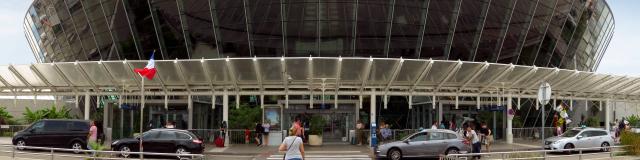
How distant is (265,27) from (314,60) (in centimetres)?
893

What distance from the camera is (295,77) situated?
101 feet

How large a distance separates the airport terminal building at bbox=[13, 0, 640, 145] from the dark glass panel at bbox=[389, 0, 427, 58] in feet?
0.20

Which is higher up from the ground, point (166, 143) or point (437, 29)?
point (437, 29)

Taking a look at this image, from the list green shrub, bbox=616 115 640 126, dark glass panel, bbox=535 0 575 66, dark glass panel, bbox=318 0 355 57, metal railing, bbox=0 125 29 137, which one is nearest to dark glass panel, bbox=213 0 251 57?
dark glass panel, bbox=318 0 355 57

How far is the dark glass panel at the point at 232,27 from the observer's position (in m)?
36.3

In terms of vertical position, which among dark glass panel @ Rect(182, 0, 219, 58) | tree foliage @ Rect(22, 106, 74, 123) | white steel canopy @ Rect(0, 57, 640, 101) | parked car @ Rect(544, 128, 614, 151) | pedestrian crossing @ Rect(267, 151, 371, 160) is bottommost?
pedestrian crossing @ Rect(267, 151, 371, 160)

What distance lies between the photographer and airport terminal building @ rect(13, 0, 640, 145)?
3055 cm

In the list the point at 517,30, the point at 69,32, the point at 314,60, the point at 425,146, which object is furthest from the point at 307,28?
the point at 69,32

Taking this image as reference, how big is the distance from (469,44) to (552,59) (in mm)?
8669

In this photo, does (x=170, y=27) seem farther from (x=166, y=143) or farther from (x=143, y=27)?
(x=166, y=143)

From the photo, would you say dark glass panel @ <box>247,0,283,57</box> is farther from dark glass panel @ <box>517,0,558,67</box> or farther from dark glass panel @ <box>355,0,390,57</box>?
dark glass panel @ <box>517,0,558,67</box>

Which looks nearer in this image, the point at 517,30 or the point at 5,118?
the point at 517,30

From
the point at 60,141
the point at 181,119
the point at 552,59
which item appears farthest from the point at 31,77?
the point at 552,59

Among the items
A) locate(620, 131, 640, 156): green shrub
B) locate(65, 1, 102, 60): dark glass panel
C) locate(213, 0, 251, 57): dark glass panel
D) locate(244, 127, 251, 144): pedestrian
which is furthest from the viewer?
locate(65, 1, 102, 60): dark glass panel
